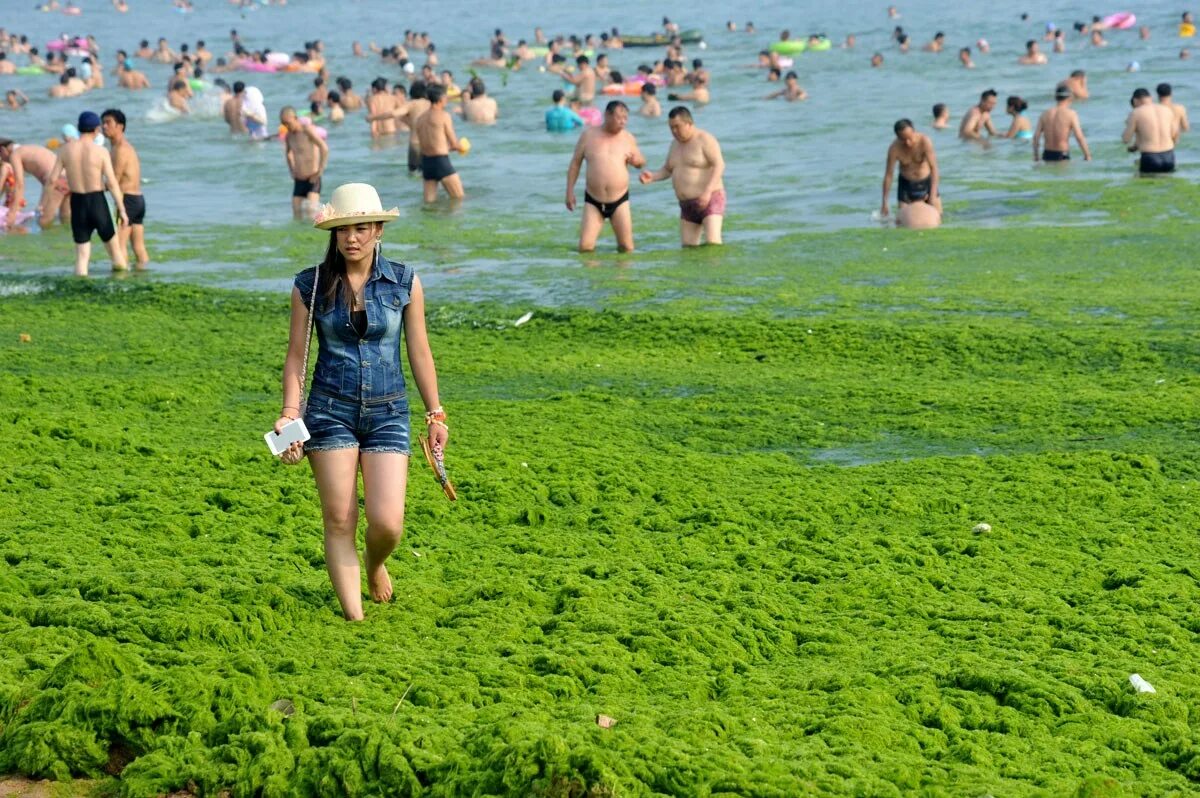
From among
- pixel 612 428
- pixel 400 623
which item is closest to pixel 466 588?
pixel 400 623

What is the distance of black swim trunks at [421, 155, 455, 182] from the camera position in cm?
2014

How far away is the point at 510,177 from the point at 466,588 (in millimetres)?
18919

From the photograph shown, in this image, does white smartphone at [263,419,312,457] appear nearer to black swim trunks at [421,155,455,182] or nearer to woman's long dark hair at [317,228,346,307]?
woman's long dark hair at [317,228,346,307]

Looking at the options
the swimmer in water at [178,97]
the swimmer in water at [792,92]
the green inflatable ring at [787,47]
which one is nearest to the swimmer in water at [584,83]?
the swimmer in water at [792,92]

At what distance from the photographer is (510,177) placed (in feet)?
78.9

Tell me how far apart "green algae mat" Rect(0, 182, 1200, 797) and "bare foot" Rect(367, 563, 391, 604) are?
0.18 ft

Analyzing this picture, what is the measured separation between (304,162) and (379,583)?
15053mm

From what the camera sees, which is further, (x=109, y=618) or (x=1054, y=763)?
(x=109, y=618)

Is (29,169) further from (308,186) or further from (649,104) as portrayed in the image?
(649,104)

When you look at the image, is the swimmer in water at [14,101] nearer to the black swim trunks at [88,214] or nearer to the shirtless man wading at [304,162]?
the shirtless man wading at [304,162]

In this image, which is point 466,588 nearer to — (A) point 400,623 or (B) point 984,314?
(A) point 400,623

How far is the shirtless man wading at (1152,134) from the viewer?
1961cm

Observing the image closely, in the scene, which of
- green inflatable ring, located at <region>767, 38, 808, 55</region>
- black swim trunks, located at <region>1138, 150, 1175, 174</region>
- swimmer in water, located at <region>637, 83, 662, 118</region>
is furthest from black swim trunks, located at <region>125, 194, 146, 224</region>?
green inflatable ring, located at <region>767, 38, 808, 55</region>

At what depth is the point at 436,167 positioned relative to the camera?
2020cm
